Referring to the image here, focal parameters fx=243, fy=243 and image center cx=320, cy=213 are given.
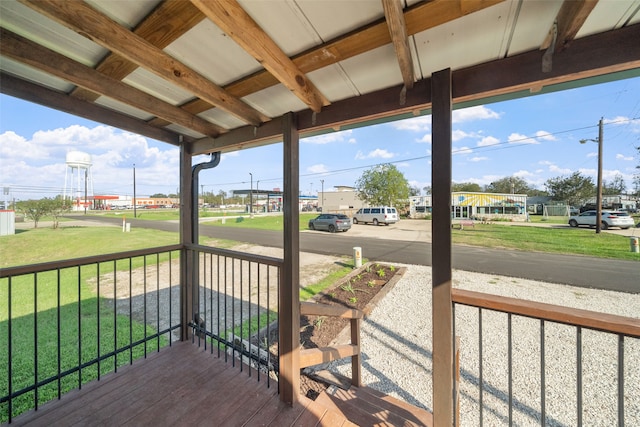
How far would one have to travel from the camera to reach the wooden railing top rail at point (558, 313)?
881mm

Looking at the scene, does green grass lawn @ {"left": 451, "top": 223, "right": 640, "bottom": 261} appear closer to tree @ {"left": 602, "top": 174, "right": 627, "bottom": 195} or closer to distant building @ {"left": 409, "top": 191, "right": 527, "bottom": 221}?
distant building @ {"left": 409, "top": 191, "right": 527, "bottom": 221}

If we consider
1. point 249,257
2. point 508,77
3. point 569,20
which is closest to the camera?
point 569,20

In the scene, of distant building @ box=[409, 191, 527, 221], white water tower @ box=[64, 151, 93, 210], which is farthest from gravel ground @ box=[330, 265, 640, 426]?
white water tower @ box=[64, 151, 93, 210]

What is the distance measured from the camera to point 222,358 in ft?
6.74

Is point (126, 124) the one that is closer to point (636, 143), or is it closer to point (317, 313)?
point (317, 313)

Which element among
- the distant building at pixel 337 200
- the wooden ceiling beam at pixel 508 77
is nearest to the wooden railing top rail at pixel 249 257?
the wooden ceiling beam at pixel 508 77

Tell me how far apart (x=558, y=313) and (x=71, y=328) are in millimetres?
4706

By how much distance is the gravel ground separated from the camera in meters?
1.99

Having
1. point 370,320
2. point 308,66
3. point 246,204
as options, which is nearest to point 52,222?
point 370,320

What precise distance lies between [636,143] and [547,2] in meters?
15.2

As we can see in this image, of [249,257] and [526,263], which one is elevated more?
[249,257]

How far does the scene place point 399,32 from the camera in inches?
35.9

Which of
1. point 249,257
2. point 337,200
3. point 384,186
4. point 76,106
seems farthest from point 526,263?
point 337,200

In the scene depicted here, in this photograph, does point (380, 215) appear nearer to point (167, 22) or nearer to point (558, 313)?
point (558, 313)
